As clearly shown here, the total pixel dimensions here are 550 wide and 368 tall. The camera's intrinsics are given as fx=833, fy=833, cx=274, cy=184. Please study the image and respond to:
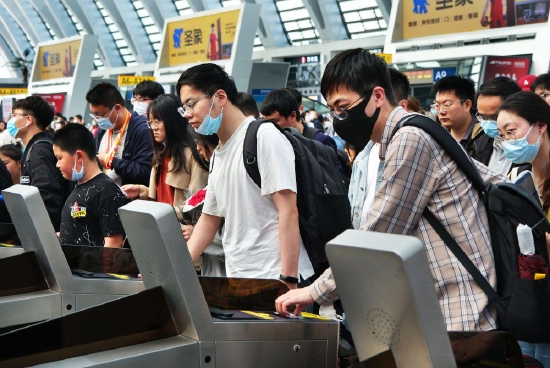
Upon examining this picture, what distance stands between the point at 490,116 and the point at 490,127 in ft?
0.42

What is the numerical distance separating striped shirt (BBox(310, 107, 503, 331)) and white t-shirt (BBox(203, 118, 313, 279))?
90cm

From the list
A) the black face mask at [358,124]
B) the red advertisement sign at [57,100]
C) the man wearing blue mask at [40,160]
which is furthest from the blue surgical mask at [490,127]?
the red advertisement sign at [57,100]

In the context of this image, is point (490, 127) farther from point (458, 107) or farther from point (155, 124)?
point (155, 124)

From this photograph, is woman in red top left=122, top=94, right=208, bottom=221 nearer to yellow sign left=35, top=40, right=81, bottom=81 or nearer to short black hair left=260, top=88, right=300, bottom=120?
short black hair left=260, top=88, right=300, bottom=120

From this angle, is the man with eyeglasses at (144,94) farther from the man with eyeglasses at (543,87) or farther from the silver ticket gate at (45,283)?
the silver ticket gate at (45,283)

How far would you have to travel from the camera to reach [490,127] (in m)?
4.93

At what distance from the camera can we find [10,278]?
123 inches

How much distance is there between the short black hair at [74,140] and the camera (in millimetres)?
4664

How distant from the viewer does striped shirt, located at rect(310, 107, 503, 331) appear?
7.48ft

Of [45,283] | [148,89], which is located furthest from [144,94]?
[45,283]

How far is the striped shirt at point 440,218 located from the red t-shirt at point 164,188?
2539 millimetres

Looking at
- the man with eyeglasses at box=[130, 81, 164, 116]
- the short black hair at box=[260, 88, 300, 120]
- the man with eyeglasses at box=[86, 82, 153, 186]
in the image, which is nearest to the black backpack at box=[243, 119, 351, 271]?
the man with eyeglasses at box=[86, 82, 153, 186]

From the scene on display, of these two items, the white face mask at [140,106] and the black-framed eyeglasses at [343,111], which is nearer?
the black-framed eyeglasses at [343,111]

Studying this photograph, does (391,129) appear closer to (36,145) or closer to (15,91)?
(36,145)
